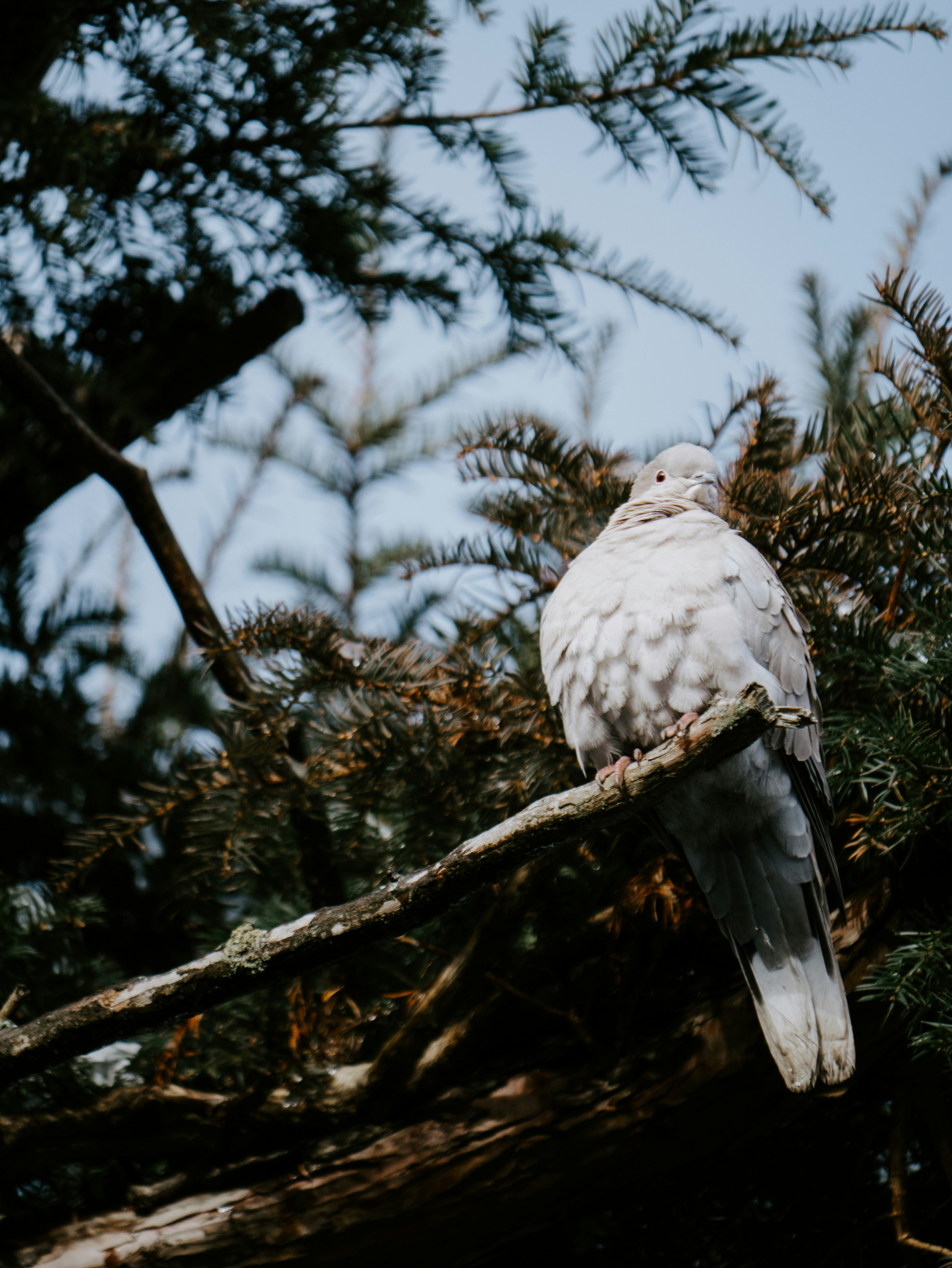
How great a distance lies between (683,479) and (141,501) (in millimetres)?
964

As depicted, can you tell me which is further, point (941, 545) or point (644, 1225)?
point (644, 1225)

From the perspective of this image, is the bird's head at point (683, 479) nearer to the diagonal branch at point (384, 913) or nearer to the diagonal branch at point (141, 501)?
the diagonal branch at point (384, 913)

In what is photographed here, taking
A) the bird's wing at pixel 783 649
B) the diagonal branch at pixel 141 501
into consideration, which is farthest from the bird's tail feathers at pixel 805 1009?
the diagonal branch at pixel 141 501

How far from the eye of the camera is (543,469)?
5.72 feet

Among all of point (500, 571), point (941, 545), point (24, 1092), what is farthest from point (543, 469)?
point (24, 1092)

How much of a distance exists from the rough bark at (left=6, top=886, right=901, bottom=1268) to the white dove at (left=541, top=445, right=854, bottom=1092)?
12cm

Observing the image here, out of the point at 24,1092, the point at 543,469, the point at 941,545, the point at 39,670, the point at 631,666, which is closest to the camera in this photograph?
the point at 941,545

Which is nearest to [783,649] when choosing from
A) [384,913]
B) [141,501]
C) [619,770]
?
[619,770]

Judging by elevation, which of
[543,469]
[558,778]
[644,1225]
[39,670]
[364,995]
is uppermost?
[39,670]

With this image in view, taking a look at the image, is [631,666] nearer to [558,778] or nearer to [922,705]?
[558,778]

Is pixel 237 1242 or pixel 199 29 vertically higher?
pixel 199 29

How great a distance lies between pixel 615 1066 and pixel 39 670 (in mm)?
1687

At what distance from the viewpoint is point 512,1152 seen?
1.37m

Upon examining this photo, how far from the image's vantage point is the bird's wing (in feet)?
4.79
